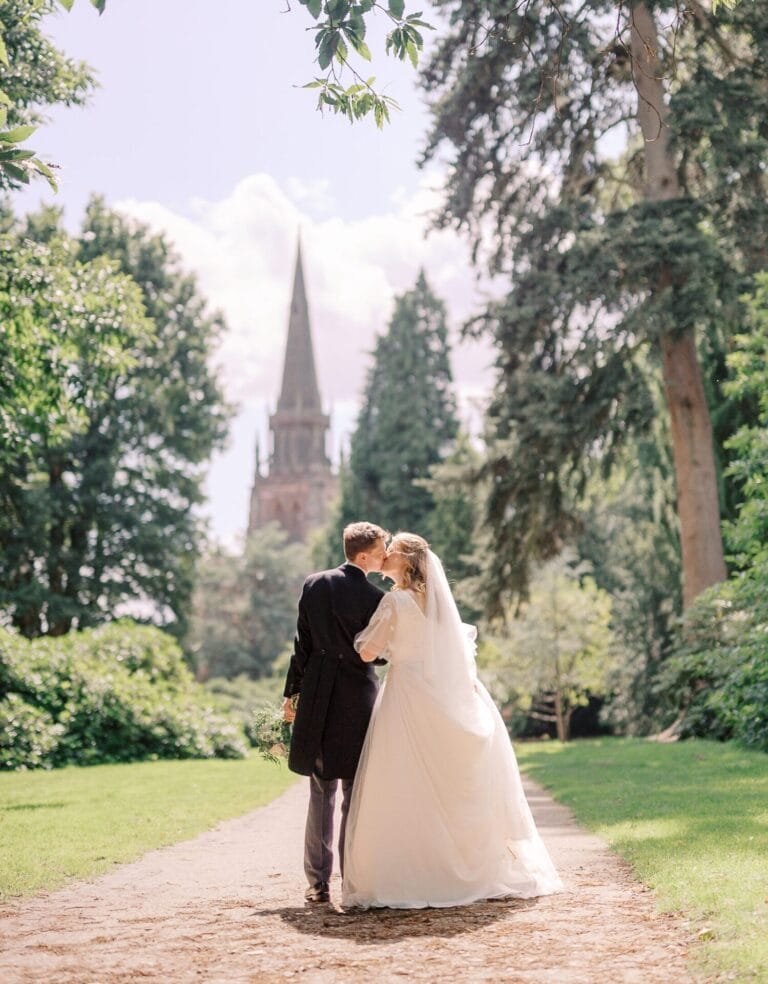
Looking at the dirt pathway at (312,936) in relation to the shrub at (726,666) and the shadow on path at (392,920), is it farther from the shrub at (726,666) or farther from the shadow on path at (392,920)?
the shrub at (726,666)

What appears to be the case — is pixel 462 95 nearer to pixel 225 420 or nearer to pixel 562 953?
pixel 225 420

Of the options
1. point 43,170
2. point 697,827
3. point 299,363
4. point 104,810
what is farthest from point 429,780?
point 299,363

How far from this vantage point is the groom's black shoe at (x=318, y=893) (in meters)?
6.04

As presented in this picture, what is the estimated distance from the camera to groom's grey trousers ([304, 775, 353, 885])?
6160 mm

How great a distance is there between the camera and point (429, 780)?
5.94 m

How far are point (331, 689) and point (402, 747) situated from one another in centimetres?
52

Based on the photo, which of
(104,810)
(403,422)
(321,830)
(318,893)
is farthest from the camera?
(403,422)

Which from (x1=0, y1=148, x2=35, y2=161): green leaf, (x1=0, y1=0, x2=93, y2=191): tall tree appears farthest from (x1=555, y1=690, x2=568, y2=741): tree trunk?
(x1=0, y1=148, x2=35, y2=161): green leaf

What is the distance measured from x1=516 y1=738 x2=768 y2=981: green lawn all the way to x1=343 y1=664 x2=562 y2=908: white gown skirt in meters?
0.74

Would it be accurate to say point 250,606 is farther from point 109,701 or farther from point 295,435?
point 109,701

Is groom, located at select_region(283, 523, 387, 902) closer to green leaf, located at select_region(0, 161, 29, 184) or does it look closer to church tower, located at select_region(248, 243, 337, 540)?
green leaf, located at select_region(0, 161, 29, 184)

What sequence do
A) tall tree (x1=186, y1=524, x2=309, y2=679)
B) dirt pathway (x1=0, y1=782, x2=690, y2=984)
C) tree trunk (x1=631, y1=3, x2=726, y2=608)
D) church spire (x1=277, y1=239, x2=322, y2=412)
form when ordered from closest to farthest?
dirt pathway (x1=0, y1=782, x2=690, y2=984), tree trunk (x1=631, y1=3, x2=726, y2=608), tall tree (x1=186, y1=524, x2=309, y2=679), church spire (x1=277, y1=239, x2=322, y2=412)

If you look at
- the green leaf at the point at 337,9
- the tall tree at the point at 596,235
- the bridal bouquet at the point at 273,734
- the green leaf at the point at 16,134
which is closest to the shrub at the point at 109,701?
the tall tree at the point at 596,235

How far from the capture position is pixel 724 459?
20.1 m
